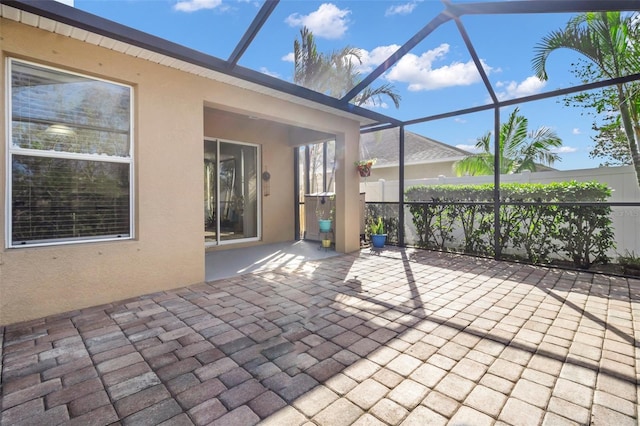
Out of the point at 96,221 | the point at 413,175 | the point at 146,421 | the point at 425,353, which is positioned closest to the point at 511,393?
the point at 425,353

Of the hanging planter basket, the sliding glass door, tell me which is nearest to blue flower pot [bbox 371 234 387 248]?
the hanging planter basket

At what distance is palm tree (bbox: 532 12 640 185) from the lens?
15.6 feet

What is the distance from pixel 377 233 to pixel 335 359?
16.2 feet

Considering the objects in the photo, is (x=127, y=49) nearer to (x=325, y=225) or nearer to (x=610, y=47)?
(x=325, y=225)

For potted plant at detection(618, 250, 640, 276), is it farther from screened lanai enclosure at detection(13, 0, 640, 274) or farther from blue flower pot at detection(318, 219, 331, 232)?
blue flower pot at detection(318, 219, 331, 232)

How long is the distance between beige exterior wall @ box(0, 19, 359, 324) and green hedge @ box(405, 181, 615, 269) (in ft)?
12.9

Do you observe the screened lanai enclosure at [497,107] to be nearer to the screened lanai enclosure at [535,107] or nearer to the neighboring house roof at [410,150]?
the screened lanai enclosure at [535,107]

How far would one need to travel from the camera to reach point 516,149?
30.2ft

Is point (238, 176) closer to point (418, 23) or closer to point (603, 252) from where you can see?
point (418, 23)

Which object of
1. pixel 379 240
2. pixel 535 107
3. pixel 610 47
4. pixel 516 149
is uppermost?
pixel 610 47

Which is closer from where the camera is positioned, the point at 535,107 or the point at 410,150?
the point at 535,107

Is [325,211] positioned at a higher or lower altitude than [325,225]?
higher

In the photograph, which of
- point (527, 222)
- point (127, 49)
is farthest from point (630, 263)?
point (127, 49)

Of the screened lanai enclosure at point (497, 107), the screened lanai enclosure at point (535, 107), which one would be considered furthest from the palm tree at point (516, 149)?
the screened lanai enclosure at point (535, 107)
